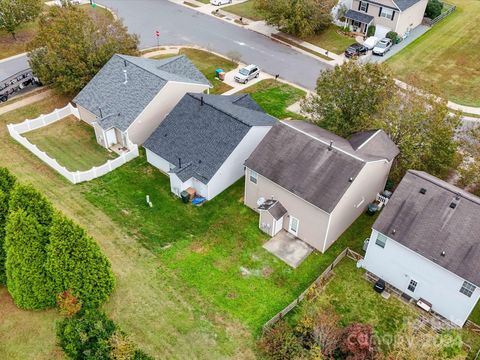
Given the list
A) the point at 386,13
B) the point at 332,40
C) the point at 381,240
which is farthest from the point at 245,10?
the point at 381,240

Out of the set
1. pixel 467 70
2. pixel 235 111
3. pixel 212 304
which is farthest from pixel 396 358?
pixel 467 70

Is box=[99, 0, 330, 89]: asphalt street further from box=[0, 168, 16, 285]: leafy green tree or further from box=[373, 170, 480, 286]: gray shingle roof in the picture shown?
box=[0, 168, 16, 285]: leafy green tree

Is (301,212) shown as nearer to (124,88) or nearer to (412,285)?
(412,285)

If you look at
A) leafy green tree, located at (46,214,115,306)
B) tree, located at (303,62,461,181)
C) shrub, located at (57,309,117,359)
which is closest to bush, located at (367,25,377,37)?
tree, located at (303,62,461,181)

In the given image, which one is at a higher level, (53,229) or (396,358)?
(53,229)

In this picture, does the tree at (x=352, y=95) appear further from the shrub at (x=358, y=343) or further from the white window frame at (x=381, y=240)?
the shrub at (x=358, y=343)

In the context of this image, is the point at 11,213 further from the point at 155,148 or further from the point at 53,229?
the point at 155,148
